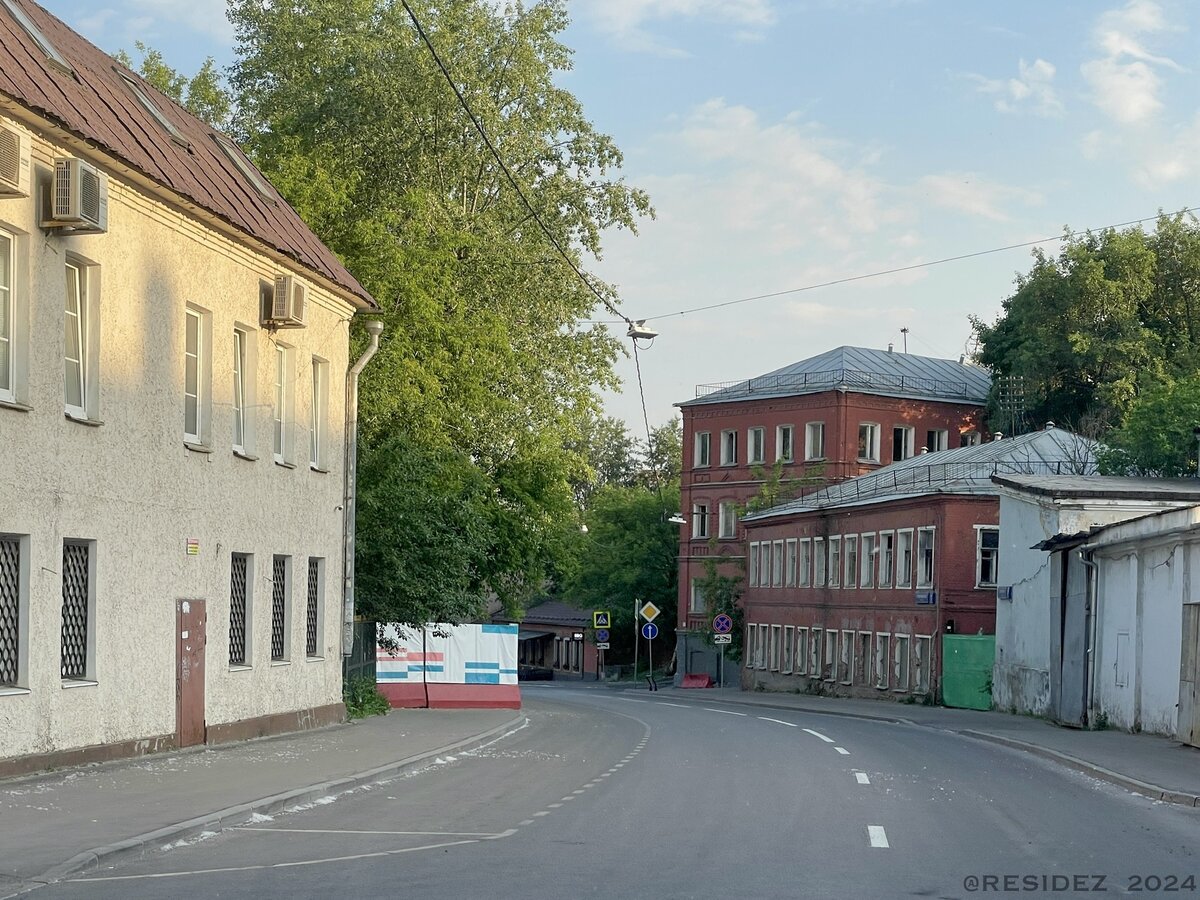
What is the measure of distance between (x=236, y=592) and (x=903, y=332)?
73508 millimetres

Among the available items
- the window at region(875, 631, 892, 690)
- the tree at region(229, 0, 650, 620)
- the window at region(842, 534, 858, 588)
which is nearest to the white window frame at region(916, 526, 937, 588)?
the window at region(875, 631, 892, 690)

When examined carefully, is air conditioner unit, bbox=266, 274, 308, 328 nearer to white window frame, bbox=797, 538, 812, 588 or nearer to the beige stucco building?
the beige stucco building

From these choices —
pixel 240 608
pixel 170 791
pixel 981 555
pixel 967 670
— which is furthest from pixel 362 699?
pixel 981 555

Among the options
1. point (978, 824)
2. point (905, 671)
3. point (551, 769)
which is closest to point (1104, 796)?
point (978, 824)

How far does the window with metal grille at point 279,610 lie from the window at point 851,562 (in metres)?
35.2

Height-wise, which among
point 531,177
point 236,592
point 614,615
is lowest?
point 614,615

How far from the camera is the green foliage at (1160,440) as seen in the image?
55.3m

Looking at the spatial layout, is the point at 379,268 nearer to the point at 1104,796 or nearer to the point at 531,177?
the point at 531,177

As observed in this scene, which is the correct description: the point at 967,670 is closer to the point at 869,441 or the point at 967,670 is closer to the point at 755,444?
the point at 869,441

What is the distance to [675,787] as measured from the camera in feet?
58.6

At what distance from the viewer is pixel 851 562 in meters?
58.7

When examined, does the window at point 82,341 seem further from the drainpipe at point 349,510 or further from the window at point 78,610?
the drainpipe at point 349,510

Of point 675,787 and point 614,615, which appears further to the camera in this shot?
point 614,615

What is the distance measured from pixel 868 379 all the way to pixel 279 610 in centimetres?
5685
